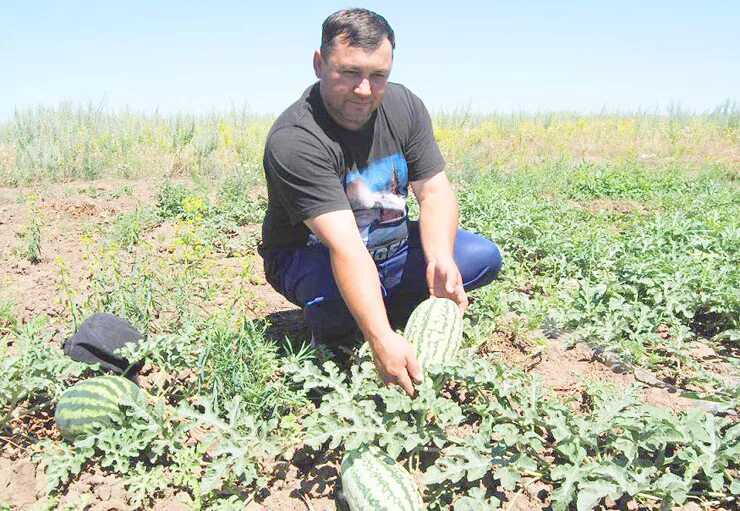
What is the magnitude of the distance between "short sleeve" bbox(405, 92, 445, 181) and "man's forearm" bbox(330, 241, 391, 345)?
0.97m

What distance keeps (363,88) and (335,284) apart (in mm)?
1143

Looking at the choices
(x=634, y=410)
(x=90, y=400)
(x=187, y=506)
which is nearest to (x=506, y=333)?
(x=634, y=410)

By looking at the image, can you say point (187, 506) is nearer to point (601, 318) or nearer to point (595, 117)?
point (601, 318)

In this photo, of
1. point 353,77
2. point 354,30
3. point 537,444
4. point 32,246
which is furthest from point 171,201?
point 537,444

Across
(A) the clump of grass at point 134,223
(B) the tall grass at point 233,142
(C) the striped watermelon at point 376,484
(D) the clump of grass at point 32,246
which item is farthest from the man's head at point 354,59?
(B) the tall grass at point 233,142

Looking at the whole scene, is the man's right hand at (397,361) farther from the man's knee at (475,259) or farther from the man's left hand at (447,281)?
the man's knee at (475,259)

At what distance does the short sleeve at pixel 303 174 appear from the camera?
287 cm

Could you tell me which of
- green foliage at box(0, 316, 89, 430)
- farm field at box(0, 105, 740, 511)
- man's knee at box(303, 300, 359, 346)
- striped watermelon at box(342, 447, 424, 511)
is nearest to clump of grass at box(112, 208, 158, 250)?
farm field at box(0, 105, 740, 511)

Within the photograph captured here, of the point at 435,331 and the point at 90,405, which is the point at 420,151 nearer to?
the point at 435,331

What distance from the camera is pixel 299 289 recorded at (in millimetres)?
3484

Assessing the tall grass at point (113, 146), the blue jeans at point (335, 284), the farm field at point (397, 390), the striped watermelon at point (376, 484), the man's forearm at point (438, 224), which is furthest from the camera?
the tall grass at point (113, 146)

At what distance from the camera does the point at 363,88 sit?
2891mm

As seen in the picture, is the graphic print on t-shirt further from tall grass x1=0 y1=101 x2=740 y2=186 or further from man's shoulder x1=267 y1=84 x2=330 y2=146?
tall grass x1=0 y1=101 x2=740 y2=186

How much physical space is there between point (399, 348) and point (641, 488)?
1.05 m
